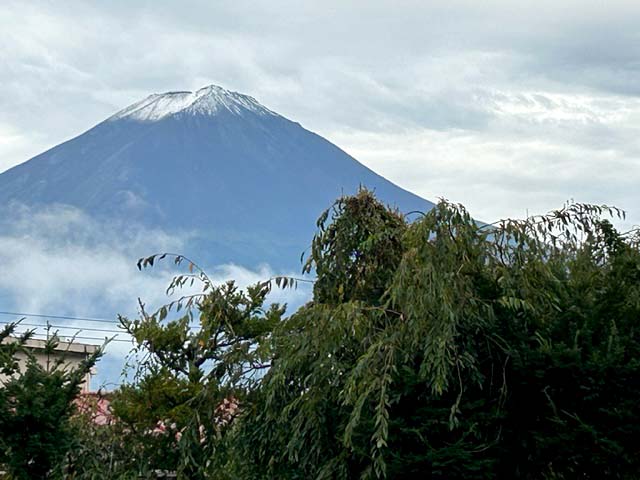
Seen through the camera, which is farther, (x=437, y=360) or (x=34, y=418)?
(x=34, y=418)

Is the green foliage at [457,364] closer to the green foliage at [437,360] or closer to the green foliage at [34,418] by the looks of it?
the green foliage at [437,360]

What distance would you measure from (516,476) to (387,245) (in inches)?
115

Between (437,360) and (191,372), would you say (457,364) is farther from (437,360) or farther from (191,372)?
(191,372)

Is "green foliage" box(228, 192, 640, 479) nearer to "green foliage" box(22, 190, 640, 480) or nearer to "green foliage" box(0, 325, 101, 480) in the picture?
"green foliage" box(22, 190, 640, 480)

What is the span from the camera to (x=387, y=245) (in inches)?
534

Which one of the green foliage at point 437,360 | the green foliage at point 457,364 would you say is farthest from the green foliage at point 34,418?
the green foliage at point 457,364

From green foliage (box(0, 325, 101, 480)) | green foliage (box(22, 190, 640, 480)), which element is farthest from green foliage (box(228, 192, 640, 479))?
green foliage (box(0, 325, 101, 480))

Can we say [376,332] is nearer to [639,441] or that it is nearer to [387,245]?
[387,245]

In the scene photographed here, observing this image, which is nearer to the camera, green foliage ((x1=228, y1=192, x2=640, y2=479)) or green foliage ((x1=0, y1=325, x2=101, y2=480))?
green foliage ((x1=228, y1=192, x2=640, y2=479))

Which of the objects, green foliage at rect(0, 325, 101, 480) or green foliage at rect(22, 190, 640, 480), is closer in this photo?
green foliage at rect(22, 190, 640, 480)

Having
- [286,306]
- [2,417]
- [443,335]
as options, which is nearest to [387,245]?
[443,335]

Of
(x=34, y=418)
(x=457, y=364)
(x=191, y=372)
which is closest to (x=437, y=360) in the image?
(x=457, y=364)

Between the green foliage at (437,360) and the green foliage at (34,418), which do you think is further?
the green foliage at (34,418)

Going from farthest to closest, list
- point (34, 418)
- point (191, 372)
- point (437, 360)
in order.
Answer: point (191, 372)
point (34, 418)
point (437, 360)
